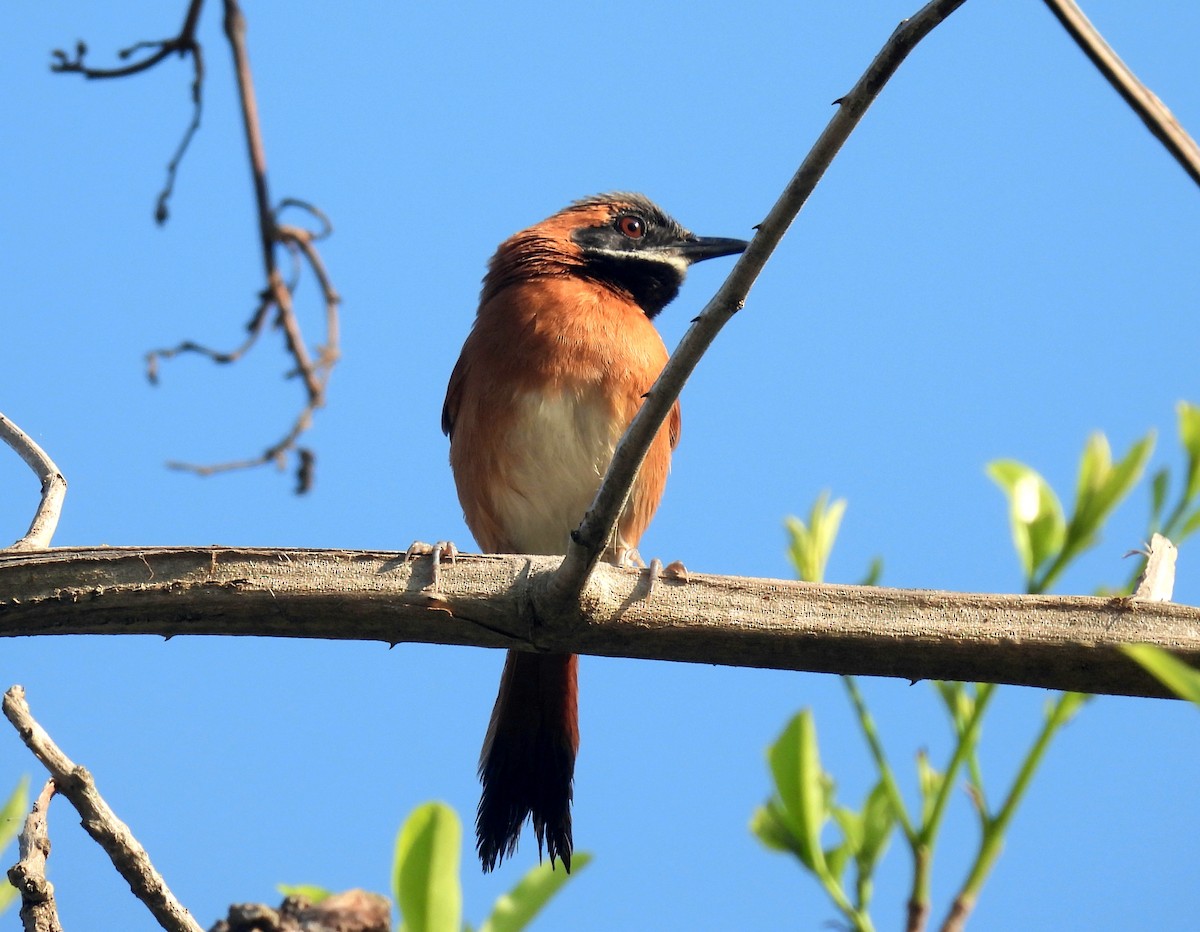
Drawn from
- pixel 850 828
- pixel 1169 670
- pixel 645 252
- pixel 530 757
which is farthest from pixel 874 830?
pixel 645 252

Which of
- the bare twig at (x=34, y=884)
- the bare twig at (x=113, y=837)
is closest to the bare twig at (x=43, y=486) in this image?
the bare twig at (x=113, y=837)

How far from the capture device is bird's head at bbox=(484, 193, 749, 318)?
491cm

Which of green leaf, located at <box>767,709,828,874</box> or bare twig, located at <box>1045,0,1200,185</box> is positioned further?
green leaf, located at <box>767,709,828,874</box>

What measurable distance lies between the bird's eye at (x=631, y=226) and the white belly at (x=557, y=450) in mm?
1265

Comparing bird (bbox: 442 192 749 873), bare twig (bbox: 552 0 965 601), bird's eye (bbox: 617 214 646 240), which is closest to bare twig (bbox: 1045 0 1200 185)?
bare twig (bbox: 552 0 965 601)

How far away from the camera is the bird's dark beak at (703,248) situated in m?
5.27

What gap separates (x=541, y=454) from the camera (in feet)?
13.9

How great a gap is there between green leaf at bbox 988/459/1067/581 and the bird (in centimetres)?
114

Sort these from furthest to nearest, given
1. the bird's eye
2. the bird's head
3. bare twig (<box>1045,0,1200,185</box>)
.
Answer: the bird's eye
the bird's head
bare twig (<box>1045,0,1200,185</box>)

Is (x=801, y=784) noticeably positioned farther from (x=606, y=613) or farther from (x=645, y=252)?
(x=645, y=252)

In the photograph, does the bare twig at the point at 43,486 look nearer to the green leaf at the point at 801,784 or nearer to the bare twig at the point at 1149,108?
the green leaf at the point at 801,784

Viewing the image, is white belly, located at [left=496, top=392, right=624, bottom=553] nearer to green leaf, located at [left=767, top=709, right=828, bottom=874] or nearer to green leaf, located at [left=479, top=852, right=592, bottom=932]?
green leaf, located at [left=767, top=709, right=828, bottom=874]

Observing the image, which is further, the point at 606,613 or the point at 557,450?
the point at 557,450

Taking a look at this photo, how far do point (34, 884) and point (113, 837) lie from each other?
0.16 meters
